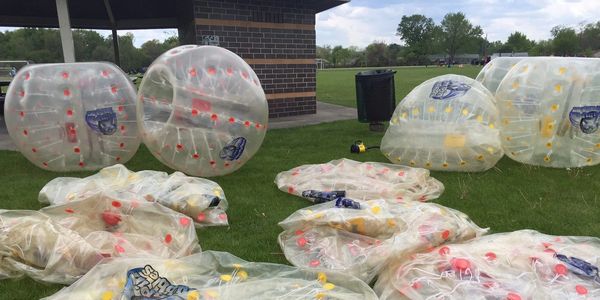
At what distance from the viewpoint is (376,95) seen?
7.70 metres

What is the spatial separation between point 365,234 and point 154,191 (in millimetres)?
1979

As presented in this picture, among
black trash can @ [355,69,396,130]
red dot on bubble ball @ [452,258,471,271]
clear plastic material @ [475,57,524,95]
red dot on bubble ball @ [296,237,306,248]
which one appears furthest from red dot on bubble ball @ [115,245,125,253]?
clear plastic material @ [475,57,524,95]

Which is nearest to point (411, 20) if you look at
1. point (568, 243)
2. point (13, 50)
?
point (13, 50)

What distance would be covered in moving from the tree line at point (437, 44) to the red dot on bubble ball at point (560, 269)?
8791 centimetres

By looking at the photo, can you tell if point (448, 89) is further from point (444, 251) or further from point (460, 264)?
point (460, 264)

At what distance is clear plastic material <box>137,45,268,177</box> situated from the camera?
4.59m

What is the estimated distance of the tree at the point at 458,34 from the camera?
104 metres

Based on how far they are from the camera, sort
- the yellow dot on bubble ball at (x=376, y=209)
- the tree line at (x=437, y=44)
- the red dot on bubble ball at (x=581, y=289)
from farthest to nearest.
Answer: the tree line at (x=437, y=44), the yellow dot on bubble ball at (x=376, y=209), the red dot on bubble ball at (x=581, y=289)

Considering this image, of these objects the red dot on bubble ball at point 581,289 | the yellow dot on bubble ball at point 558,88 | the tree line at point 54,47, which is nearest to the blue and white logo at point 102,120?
the red dot on bubble ball at point 581,289

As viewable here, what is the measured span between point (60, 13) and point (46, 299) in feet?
25.7

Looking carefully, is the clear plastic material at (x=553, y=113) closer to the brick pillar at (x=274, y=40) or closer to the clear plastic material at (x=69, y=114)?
the clear plastic material at (x=69, y=114)

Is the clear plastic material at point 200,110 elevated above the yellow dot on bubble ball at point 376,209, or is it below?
above

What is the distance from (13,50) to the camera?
57406 millimetres

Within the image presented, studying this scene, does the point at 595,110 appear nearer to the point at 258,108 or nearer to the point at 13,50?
the point at 258,108
